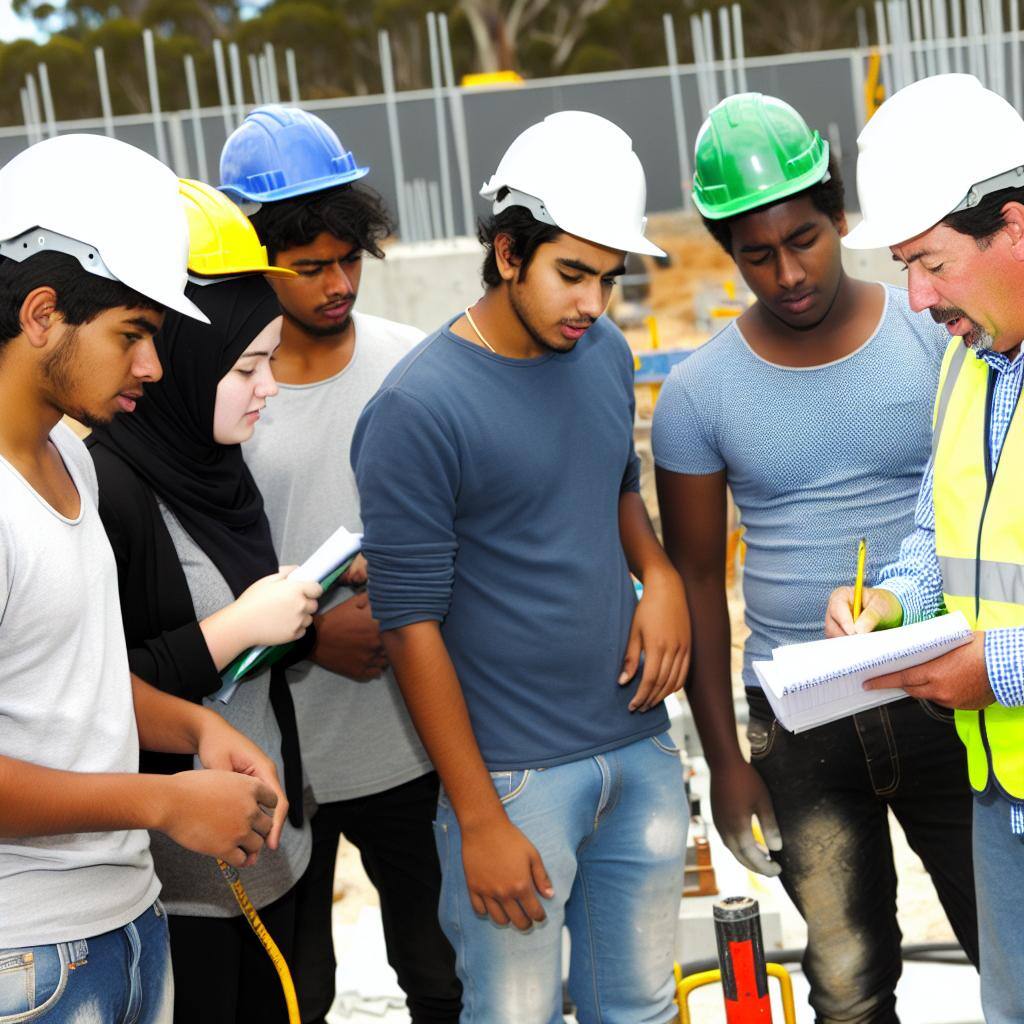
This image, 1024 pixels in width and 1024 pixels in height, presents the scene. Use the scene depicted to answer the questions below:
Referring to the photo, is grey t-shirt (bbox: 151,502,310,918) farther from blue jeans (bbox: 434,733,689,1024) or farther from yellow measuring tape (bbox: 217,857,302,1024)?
blue jeans (bbox: 434,733,689,1024)

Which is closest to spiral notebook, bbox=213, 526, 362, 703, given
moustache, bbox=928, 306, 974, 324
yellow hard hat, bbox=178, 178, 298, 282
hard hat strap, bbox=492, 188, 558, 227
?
yellow hard hat, bbox=178, 178, 298, 282

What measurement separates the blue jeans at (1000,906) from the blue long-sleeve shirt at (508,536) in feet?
2.11

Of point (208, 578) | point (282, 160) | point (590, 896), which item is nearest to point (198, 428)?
point (208, 578)

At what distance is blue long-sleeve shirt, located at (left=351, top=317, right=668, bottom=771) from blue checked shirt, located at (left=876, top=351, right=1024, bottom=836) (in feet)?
1.73

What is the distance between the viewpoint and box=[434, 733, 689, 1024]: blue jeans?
249 cm

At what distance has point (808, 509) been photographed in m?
2.77

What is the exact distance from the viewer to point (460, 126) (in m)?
15.6

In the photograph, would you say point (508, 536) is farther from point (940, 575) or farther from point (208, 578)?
point (940, 575)

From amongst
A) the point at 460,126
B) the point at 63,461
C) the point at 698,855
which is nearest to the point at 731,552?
the point at 698,855

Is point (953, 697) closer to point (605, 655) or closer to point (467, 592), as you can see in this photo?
point (605, 655)

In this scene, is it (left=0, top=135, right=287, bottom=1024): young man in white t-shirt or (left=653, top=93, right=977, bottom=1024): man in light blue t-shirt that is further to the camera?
(left=653, top=93, right=977, bottom=1024): man in light blue t-shirt

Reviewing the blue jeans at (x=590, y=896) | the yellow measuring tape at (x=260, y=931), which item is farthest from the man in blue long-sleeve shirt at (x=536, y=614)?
the yellow measuring tape at (x=260, y=931)

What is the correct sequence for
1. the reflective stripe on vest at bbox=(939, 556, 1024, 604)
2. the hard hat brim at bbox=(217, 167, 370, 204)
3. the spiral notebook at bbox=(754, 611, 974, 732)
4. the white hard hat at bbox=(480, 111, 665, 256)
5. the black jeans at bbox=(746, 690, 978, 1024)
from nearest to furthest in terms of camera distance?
the spiral notebook at bbox=(754, 611, 974, 732)
the reflective stripe on vest at bbox=(939, 556, 1024, 604)
the white hard hat at bbox=(480, 111, 665, 256)
the black jeans at bbox=(746, 690, 978, 1024)
the hard hat brim at bbox=(217, 167, 370, 204)

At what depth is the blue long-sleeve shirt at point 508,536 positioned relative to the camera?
240cm
